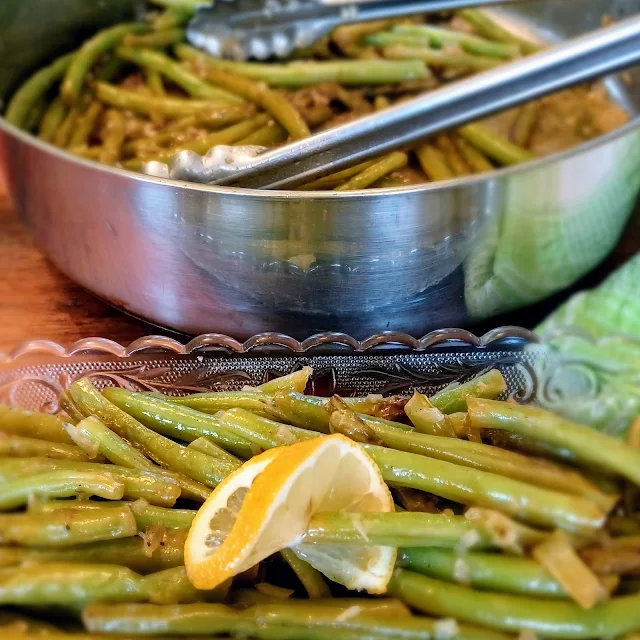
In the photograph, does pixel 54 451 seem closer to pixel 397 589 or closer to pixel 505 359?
pixel 397 589

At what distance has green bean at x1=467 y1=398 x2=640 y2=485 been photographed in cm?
89

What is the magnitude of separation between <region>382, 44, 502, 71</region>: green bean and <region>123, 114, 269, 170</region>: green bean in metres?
0.53

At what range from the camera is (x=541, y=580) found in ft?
2.68

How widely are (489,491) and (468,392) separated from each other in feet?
0.94

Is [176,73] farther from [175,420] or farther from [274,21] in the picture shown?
[175,420]

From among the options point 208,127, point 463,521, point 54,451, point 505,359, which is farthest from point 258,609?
point 208,127

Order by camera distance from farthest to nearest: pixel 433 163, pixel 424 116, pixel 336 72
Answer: pixel 336 72
pixel 433 163
pixel 424 116

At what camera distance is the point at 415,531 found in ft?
2.84

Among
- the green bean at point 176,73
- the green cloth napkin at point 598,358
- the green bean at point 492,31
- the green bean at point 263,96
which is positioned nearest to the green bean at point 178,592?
the green cloth napkin at point 598,358

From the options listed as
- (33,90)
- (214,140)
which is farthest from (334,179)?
(33,90)

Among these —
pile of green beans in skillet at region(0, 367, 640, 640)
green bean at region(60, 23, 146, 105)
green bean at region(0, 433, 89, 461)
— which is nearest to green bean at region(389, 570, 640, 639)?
pile of green beans in skillet at region(0, 367, 640, 640)

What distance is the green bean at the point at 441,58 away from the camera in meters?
2.06

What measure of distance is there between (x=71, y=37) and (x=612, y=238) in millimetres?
1811

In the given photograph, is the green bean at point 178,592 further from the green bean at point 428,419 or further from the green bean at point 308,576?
the green bean at point 428,419
